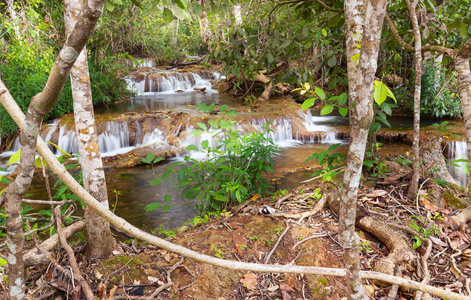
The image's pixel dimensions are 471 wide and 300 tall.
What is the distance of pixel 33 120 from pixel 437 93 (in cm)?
1094

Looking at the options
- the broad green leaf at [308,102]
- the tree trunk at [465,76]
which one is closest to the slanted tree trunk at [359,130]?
the broad green leaf at [308,102]

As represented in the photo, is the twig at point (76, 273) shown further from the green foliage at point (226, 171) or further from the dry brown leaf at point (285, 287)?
the green foliage at point (226, 171)

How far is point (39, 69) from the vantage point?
829 centimetres

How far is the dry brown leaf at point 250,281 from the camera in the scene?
221 cm

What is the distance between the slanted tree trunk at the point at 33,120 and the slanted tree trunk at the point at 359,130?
1.10 metres

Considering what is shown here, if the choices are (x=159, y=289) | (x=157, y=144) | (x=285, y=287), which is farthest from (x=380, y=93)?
(x=157, y=144)

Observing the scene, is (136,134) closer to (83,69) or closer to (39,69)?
(39,69)

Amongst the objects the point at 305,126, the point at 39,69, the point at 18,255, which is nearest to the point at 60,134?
the point at 39,69

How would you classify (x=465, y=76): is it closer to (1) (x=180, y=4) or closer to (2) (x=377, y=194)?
(2) (x=377, y=194)

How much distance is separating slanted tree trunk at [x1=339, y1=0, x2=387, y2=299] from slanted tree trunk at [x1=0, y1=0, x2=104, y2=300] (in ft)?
3.60

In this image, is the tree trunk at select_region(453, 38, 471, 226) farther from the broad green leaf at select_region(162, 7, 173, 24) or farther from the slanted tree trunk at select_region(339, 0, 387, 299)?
the broad green leaf at select_region(162, 7, 173, 24)

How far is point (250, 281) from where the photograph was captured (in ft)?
7.39

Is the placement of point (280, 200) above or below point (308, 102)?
below

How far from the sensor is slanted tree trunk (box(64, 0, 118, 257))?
2.16m
